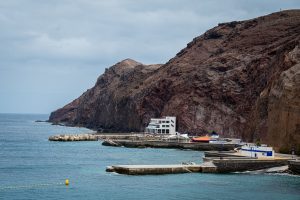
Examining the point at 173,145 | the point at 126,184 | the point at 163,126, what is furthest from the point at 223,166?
the point at 163,126

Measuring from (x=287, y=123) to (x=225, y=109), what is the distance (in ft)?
234

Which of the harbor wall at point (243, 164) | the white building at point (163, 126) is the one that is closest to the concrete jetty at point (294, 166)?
the harbor wall at point (243, 164)

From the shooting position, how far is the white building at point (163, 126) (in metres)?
174

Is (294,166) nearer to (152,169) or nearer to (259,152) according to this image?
(259,152)

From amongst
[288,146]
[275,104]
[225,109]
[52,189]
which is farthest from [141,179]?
[225,109]

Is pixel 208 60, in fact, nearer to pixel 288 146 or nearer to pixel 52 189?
pixel 288 146

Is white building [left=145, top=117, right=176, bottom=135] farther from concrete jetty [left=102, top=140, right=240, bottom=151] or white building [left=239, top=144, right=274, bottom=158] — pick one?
white building [left=239, top=144, right=274, bottom=158]

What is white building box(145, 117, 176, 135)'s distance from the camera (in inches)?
6869

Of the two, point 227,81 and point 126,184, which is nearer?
point 126,184

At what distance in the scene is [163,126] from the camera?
17675 cm

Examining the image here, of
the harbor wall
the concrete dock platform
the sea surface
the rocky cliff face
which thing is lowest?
the sea surface

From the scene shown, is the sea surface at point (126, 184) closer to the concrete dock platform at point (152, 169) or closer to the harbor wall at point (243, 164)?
the concrete dock platform at point (152, 169)

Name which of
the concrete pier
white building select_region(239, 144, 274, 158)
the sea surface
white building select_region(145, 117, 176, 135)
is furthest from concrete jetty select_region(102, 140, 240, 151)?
the concrete pier

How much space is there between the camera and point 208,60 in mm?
183125
